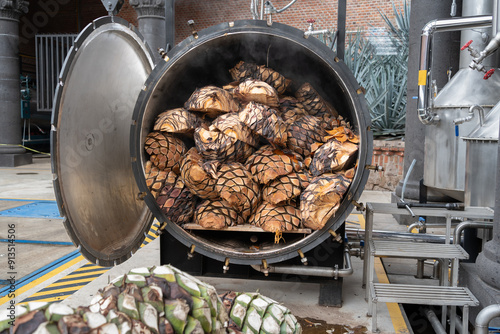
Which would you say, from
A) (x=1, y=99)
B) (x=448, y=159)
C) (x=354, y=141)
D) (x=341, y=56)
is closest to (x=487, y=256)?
(x=354, y=141)

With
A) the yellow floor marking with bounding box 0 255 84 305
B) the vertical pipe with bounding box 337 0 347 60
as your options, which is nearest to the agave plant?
the vertical pipe with bounding box 337 0 347 60

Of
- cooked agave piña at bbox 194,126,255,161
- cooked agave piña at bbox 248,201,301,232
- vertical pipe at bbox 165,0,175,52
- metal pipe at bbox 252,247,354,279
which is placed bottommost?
metal pipe at bbox 252,247,354,279

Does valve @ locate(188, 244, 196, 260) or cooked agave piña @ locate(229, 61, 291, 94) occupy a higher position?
cooked agave piña @ locate(229, 61, 291, 94)

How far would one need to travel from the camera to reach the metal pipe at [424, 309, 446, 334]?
3381mm

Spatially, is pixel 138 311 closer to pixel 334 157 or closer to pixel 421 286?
pixel 334 157

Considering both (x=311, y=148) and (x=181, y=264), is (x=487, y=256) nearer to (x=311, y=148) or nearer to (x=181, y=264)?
(x=311, y=148)

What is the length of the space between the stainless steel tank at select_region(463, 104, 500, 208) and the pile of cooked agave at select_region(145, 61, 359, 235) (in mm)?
1147

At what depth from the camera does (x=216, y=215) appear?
10.4 ft

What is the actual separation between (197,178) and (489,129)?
2416mm

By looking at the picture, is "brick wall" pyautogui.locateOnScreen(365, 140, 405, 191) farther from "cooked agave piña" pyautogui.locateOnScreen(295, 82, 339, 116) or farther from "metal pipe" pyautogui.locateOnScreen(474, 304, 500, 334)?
"metal pipe" pyautogui.locateOnScreen(474, 304, 500, 334)

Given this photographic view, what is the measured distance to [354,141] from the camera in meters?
3.20

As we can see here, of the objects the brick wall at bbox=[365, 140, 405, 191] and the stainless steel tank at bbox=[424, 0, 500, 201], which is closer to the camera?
the stainless steel tank at bbox=[424, 0, 500, 201]

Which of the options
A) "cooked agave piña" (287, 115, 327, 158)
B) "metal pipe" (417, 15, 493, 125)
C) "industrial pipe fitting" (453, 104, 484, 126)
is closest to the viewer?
"cooked agave piña" (287, 115, 327, 158)

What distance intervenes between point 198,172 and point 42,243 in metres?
2.71
